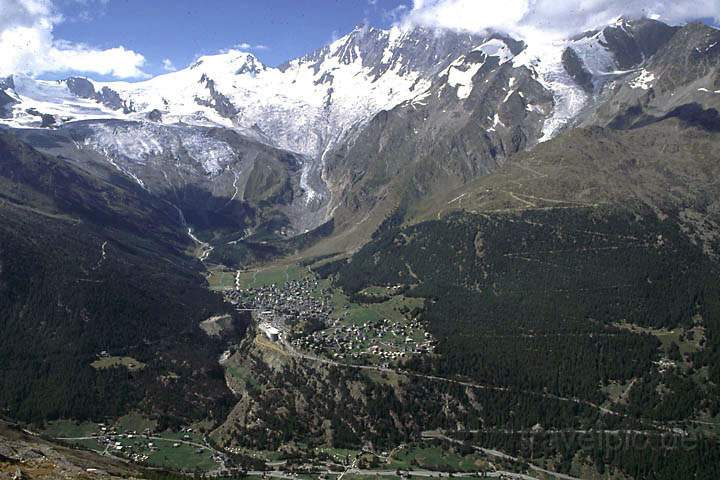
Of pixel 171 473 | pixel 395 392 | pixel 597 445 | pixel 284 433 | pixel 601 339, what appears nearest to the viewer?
pixel 171 473

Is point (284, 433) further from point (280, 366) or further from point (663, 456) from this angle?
point (663, 456)

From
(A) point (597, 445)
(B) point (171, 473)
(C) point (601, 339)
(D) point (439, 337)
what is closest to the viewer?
(B) point (171, 473)

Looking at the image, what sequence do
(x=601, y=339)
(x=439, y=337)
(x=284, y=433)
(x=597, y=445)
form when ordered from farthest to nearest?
1. (x=439, y=337)
2. (x=601, y=339)
3. (x=284, y=433)
4. (x=597, y=445)

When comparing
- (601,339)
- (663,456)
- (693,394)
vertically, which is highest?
(601,339)

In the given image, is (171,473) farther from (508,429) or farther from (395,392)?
(508,429)

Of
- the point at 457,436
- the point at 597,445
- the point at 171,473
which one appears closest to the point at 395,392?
the point at 457,436

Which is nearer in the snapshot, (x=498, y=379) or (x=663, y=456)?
(x=663, y=456)

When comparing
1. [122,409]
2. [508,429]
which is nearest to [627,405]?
[508,429]

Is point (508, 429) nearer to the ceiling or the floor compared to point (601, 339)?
nearer to the floor

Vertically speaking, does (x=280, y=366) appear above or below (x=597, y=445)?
above
